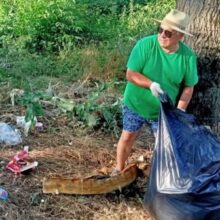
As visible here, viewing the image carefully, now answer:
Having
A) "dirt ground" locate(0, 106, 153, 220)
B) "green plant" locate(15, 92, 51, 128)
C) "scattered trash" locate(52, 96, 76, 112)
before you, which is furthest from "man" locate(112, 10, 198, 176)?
"scattered trash" locate(52, 96, 76, 112)

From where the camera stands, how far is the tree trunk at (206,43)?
4086mm

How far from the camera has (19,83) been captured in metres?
5.68

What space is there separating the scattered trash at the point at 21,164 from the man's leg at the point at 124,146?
0.60 m

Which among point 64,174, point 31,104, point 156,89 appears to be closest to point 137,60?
point 156,89

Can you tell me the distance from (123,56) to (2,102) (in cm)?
179

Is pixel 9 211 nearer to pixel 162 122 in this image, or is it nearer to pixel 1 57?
pixel 162 122

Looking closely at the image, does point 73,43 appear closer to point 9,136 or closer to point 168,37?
point 9,136

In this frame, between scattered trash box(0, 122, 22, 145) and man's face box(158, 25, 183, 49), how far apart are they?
4.98ft

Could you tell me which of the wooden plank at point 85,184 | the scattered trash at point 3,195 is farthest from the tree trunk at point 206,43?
the scattered trash at point 3,195

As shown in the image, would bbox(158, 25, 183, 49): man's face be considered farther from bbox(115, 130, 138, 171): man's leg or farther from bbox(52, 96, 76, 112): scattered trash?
bbox(52, 96, 76, 112): scattered trash

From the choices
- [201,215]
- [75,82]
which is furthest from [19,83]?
[201,215]

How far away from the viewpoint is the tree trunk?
409cm

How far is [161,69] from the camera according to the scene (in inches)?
139

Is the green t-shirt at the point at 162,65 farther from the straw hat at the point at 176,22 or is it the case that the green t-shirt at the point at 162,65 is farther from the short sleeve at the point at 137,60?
the straw hat at the point at 176,22
